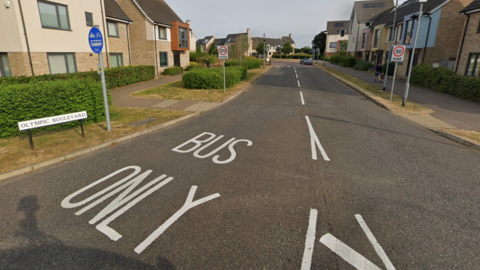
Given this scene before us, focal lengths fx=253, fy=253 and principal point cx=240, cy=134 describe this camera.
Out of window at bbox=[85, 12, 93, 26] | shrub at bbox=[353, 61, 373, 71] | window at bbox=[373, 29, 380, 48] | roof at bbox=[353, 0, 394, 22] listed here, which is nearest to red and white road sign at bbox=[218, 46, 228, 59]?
window at bbox=[85, 12, 93, 26]

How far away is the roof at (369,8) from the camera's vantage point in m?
47.3

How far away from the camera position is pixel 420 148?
727 centimetres

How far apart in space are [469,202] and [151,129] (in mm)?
8388

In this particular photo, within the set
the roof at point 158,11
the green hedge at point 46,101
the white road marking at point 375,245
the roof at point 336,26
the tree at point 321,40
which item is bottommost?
the white road marking at point 375,245

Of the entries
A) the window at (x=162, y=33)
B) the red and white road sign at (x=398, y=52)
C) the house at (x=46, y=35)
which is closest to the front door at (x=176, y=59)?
the window at (x=162, y=33)

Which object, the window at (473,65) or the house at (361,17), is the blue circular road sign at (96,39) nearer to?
the window at (473,65)

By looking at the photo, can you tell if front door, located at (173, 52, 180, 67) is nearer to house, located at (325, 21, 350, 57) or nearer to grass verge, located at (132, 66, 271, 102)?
grass verge, located at (132, 66, 271, 102)

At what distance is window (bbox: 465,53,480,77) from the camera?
17.2 metres

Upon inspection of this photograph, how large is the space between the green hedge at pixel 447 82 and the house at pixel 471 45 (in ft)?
5.99

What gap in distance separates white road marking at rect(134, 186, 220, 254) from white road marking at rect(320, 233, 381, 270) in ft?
6.48

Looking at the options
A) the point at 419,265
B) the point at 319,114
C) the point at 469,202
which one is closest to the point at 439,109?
the point at 319,114

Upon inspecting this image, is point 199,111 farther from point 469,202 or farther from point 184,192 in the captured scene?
point 469,202

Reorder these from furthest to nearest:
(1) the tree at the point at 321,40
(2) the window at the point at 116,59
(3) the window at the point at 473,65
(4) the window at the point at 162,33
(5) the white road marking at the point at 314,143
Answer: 1. (1) the tree at the point at 321,40
2. (4) the window at the point at 162,33
3. (2) the window at the point at 116,59
4. (3) the window at the point at 473,65
5. (5) the white road marking at the point at 314,143

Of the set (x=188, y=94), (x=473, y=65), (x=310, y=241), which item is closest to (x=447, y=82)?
(x=473, y=65)
